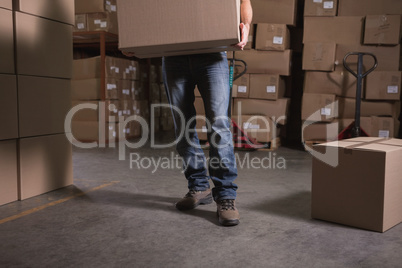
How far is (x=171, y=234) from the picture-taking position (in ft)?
6.15

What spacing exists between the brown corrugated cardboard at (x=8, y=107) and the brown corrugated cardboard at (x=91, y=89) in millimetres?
2826

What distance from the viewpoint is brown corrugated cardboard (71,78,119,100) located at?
523 cm

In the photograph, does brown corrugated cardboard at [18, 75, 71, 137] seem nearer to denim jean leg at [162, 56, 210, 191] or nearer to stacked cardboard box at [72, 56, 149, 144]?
denim jean leg at [162, 56, 210, 191]

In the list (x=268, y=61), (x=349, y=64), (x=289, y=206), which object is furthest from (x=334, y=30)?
(x=289, y=206)

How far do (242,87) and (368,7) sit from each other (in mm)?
1627

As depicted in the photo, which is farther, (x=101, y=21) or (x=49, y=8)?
(x=101, y=21)

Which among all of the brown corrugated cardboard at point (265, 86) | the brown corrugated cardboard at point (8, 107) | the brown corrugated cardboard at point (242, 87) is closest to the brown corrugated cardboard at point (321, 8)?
the brown corrugated cardboard at point (265, 86)

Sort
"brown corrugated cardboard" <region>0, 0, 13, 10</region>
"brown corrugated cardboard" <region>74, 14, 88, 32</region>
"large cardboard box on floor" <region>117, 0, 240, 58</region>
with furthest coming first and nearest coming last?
1. "brown corrugated cardboard" <region>74, 14, 88, 32</region>
2. "brown corrugated cardboard" <region>0, 0, 13, 10</region>
3. "large cardboard box on floor" <region>117, 0, 240, 58</region>

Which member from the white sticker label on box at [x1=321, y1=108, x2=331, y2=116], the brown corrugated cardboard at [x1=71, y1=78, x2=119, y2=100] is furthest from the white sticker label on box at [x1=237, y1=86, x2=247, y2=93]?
the brown corrugated cardboard at [x1=71, y1=78, x2=119, y2=100]

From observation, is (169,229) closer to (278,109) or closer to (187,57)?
(187,57)

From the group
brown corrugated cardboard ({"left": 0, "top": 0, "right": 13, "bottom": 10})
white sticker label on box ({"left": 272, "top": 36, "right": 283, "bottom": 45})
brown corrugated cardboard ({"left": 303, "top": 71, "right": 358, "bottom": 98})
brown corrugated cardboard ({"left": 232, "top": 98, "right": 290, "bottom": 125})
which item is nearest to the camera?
brown corrugated cardboard ({"left": 0, "top": 0, "right": 13, "bottom": 10})

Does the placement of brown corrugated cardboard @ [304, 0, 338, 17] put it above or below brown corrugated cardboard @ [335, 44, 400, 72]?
above

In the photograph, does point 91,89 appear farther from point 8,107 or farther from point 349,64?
point 349,64

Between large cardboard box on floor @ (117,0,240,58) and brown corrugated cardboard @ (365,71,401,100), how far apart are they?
113 inches
